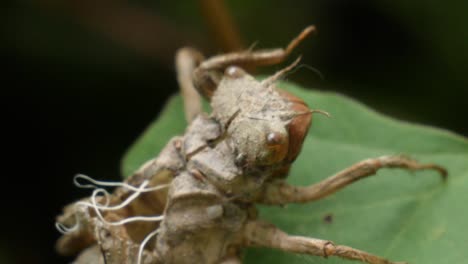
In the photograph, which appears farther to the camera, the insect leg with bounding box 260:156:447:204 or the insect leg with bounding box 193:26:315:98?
the insect leg with bounding box 193:26:315:98

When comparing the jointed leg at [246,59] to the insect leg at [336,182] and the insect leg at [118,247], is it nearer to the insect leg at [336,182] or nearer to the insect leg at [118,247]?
the insect leg at [336,182]

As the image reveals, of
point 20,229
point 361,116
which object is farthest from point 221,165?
point 20,229

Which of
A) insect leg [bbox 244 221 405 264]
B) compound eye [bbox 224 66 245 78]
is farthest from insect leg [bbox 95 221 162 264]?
compound eye [bbox 224 66 245 78]

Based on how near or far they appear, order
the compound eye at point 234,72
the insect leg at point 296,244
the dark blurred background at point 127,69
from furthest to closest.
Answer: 1. the dark blurred background at point 127,69
2. the compound eye at point 234,72
3. the insect leg at point 296,244

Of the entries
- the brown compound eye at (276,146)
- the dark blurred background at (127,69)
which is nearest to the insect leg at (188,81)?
the dark blurred background at (127,69)

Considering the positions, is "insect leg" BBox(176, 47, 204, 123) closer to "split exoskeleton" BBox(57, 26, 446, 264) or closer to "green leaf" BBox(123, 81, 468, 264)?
"green leaf" BBox(123, 81, 468, 264)

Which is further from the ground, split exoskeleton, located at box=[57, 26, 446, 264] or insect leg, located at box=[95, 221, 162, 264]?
split exoskeleton, located at box=[57, 26, 446, 264]

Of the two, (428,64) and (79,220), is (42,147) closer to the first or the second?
(79,220)

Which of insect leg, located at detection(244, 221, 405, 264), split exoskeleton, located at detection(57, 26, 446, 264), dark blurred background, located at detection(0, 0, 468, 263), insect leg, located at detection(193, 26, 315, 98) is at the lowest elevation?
insect leg, located at detection(244, 221, 405, 264)
